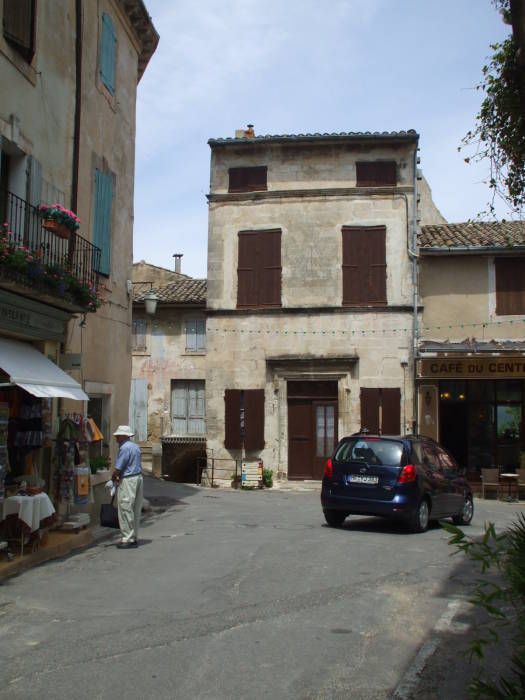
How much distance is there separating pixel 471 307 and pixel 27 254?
15838 mm

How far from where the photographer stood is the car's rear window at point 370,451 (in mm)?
12555

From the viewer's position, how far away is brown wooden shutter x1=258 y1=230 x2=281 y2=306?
936 inches

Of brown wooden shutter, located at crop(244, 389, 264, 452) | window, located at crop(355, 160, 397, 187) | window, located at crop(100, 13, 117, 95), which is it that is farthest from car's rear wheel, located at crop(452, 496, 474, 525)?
window, located at crop(355, 160, 397, 187)

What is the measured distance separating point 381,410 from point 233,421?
Result: 14.6 ft

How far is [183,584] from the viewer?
8492 millimetres

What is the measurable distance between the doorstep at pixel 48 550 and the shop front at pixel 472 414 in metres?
13.0

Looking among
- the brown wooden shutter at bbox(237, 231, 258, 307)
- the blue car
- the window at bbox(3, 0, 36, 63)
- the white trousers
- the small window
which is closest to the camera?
the window at bbox(3, 0, 36, 63)

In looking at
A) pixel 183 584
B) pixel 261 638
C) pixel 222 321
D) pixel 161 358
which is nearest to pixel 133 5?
pixel 222 321

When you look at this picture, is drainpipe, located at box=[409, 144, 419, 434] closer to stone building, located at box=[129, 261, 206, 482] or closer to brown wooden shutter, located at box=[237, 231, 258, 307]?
brown wooden shutter, located at box=[237, 231, 258, 307]

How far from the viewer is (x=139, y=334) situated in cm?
3247

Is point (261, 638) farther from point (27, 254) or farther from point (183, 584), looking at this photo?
point (27, 254)

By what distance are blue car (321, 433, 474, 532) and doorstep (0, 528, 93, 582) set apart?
402cm

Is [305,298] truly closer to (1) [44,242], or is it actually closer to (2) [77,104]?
(2) [77,104]

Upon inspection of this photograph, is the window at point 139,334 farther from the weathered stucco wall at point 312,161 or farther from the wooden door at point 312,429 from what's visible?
the wooden door at point 312,429
